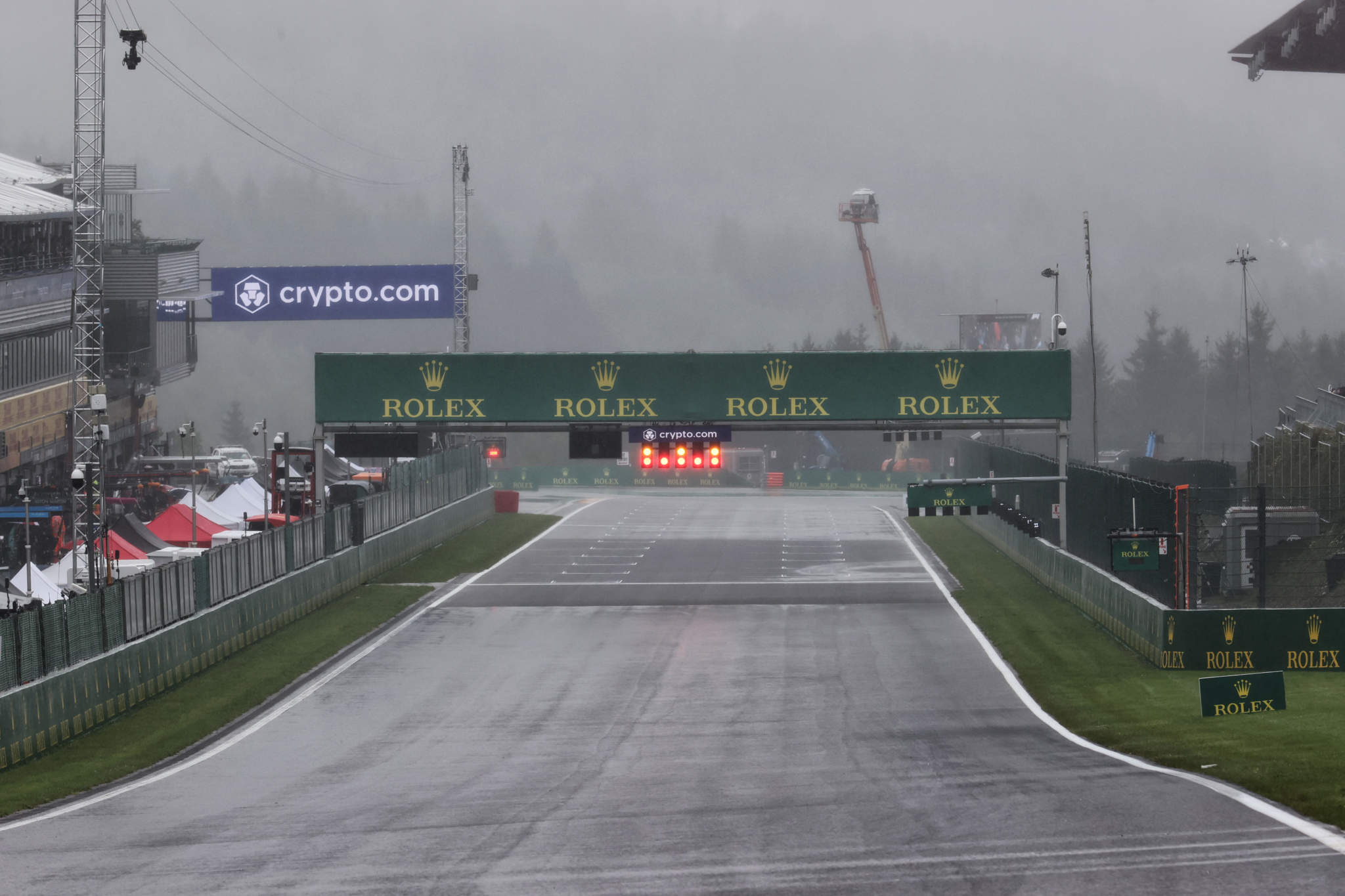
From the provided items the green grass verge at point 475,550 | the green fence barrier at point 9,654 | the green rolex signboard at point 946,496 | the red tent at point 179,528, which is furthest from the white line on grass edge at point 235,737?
the red tent at point 179,528

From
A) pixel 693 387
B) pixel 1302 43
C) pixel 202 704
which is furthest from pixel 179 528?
pixel 1302 43

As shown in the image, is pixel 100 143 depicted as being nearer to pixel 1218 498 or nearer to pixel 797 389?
pixel 797 389

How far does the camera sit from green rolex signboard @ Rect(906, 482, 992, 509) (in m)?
45.4

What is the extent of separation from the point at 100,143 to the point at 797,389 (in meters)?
22.7

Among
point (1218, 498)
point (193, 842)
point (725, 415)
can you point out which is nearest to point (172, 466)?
point (725, 415)

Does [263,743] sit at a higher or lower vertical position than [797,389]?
lower

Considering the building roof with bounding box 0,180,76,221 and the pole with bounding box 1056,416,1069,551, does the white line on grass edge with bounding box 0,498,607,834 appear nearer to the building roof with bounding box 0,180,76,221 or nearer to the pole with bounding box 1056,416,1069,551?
the pole with bounding box 1056,416,1069,551

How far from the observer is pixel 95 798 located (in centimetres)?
2114

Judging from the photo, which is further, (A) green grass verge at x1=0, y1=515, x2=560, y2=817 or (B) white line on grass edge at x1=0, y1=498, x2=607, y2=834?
(A) green grass verge at x1=0, y1=515, x2=560, y2=817

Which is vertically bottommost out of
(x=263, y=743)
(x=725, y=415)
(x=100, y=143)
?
(x=263, y=743)

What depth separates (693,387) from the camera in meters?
47.7

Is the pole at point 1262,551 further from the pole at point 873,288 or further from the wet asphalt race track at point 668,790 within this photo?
the pole at point 873,288

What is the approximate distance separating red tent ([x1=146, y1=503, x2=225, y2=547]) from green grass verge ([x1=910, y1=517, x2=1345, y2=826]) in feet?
93.2

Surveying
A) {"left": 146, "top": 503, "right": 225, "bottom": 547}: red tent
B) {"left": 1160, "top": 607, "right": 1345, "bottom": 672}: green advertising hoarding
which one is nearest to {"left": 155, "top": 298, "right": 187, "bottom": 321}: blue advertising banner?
{"left": 146, "top": 503, "right": 225, "bottom": 547}: red tent
